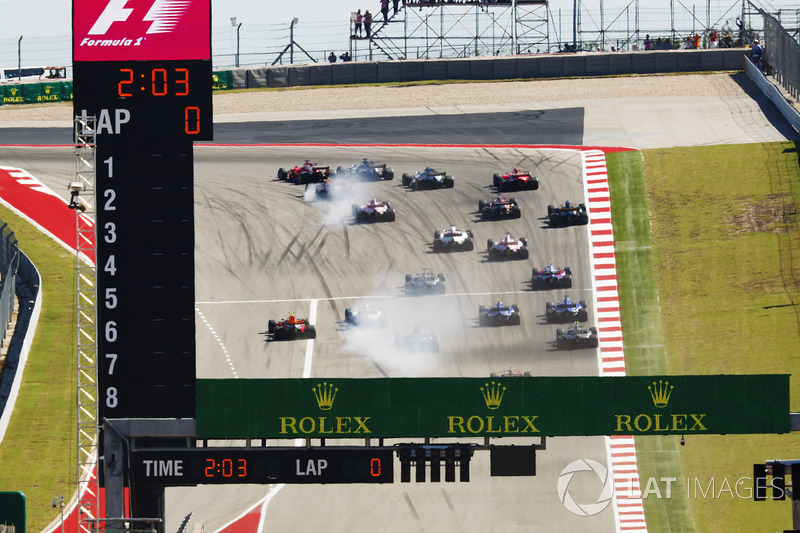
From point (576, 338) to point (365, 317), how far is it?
23.3 ft

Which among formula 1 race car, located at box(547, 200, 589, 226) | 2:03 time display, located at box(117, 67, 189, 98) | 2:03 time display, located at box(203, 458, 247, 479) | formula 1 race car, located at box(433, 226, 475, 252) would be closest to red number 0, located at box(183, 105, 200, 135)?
2:03 time display, located at box(117, 67, 189, 98)

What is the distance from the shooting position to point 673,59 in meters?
75.8

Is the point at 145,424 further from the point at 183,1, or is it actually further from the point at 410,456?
the point at 183,1

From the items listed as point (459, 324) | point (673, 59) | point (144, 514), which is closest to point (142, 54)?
point (144, 514)

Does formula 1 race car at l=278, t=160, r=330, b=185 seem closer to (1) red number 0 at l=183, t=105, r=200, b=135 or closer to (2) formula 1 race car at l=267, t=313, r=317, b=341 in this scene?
→ (2) formula 1 race car at l=267, t=313, r=317, b=341

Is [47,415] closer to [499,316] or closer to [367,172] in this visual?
[499,316]

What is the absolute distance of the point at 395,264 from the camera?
5144 cm

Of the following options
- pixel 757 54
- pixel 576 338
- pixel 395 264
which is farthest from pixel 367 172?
pixel 757 54

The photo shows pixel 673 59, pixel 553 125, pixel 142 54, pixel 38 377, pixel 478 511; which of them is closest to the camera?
pixel 142 54

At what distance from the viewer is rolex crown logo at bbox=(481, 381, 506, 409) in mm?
28688

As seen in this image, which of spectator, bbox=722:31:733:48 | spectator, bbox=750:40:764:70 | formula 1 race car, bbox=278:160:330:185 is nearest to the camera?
formula 1 race car, bbox=278:160:330:185

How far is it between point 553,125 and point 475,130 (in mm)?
3760

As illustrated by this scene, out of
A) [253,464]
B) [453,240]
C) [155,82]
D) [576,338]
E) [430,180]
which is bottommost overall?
[253,464]

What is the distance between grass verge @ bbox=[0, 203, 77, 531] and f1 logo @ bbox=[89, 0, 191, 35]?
14.2 metres
